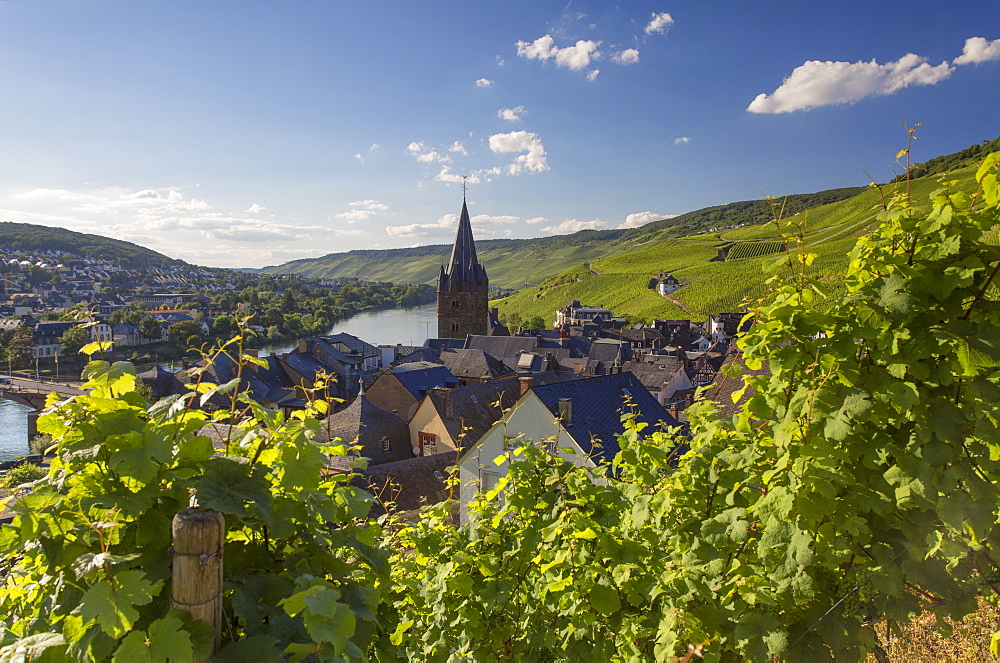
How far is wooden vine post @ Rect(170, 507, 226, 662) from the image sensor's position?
1507 mm

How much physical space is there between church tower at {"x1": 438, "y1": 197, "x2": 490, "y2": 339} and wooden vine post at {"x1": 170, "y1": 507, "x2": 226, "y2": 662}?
205 ft

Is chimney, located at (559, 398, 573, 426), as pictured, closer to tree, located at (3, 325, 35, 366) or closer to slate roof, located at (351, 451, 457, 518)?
slate roof, located at (351, 451, 457, 518)

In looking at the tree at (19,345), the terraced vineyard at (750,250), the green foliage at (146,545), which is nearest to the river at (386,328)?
the tree at (19,345)

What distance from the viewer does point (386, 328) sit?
118000 millimetres

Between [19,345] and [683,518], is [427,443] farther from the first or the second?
[19,345]

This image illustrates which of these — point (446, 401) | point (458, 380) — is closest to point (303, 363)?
point (458, 380)

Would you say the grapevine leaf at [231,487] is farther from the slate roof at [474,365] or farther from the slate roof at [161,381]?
the slate roof at [161,381]

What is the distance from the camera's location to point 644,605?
304 centimetres

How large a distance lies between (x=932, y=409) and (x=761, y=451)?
26.5 inches

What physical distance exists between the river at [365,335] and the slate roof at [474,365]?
27.5 metres

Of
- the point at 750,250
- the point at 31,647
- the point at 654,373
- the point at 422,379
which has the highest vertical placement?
the point at 750,250

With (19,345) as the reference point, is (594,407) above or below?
above

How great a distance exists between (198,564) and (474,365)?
44267 mm

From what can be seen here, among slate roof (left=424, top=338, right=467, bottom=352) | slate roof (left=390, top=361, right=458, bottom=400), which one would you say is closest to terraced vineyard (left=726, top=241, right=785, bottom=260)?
slate roof (left=424, top=338, right=467, bottom=352)
